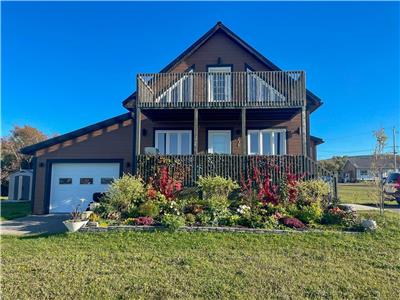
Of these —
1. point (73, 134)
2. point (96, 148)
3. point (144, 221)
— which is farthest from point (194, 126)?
point (73, 134)

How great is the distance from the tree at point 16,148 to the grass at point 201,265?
75.0ft

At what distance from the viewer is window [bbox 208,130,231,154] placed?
45.6 ft

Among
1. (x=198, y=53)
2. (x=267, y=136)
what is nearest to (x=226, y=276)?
(x=267, y=136)

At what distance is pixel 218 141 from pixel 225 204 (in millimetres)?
5864

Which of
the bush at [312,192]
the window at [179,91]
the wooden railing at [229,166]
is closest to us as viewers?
the bush at [312,192]

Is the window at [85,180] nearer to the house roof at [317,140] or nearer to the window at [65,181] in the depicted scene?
the window at [65,181]

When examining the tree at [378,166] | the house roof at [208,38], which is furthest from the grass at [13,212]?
the tree at [378,166]

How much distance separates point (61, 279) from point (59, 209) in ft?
31.3

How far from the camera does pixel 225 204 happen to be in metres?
8.56

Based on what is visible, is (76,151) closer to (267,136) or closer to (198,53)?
(198,53)

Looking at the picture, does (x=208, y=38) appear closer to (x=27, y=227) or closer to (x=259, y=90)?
(x=259, y=90)

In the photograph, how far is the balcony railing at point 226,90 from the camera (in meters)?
11.3

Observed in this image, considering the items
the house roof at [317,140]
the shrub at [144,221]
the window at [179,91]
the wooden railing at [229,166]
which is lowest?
the shrub at [144,221]

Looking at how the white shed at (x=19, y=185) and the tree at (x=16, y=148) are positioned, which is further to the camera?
the tree at (x=16, y=148)
